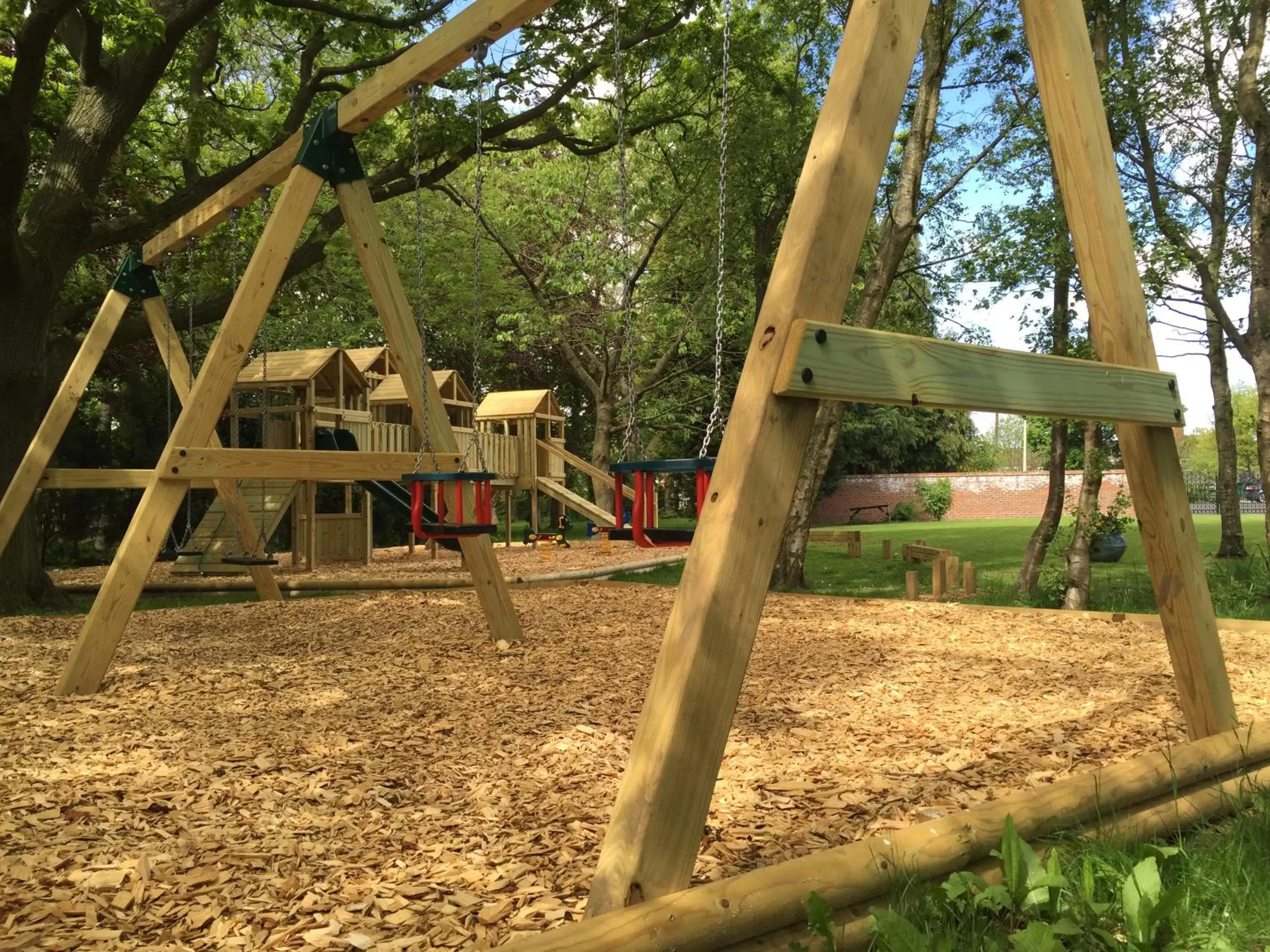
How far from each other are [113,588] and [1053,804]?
4.63 m

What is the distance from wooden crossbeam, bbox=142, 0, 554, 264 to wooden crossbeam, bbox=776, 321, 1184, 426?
2.49m

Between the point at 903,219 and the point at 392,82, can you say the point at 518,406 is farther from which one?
the point at 392,82

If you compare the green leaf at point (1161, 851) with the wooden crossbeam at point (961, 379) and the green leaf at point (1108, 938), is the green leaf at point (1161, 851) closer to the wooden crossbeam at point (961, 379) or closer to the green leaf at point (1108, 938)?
the green leaf at point (1108, 938)

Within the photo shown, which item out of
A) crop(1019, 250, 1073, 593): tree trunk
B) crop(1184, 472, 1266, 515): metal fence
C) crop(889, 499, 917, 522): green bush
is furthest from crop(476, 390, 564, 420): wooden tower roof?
crop(1184, 472, 1266, 515): metal fence

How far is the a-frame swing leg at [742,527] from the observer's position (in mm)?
2025

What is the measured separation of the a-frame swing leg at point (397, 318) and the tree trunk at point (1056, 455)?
5.69 meters

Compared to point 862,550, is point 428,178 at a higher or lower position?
higher

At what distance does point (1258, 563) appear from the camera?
11086 millimetres

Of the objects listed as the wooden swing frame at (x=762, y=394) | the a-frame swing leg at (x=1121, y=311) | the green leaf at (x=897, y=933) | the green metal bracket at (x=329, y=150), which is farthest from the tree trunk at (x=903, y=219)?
the green leaf at (x=897, y=933)

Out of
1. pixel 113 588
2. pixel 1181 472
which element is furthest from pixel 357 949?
pixel 113 588

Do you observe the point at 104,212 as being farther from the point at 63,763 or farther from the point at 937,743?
the point at 937,743

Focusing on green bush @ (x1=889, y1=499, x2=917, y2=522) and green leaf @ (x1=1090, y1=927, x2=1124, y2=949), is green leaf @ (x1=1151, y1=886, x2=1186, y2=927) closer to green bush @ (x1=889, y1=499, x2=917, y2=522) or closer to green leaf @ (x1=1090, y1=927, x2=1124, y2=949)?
green leaf @ (x1=1090, y1=927, x2=1124, y2=949)

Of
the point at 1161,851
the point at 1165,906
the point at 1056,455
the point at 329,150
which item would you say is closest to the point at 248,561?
the point at 329,150

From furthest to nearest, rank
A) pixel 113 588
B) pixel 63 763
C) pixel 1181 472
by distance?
pixel 113 588 < pixel 63 763 < pixel 1181 472
